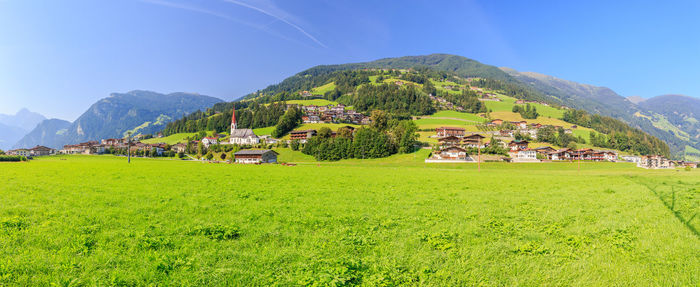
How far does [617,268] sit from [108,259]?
11.4 metres

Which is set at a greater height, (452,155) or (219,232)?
(452,155)

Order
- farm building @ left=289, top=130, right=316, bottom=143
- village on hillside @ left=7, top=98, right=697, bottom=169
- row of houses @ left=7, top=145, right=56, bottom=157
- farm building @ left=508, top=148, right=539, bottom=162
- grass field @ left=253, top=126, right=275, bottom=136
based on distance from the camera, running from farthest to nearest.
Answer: grass field @ left=253, top=126, right=275, bottom=136 < farm building @ left=289, top=130, right=316, bottom=143 < row of houses @ left=7, top=145, right=56, bottom=157 < farm building @ left=508, top=148, right=539, bottom=162 < village on hillside @ left=7, top=98, right=697, bottom=169

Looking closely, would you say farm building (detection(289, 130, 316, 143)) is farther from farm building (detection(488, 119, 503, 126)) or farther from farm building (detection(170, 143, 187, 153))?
farm building (detection(488, 119, 503, 126))

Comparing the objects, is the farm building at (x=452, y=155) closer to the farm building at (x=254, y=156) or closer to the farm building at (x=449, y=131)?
the farm building at (x=449, y=131)

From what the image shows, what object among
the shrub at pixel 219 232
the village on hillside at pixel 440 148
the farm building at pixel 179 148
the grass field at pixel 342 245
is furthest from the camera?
the farm building at pixel 179 148

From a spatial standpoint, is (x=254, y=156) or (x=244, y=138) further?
(x=244, y=138)

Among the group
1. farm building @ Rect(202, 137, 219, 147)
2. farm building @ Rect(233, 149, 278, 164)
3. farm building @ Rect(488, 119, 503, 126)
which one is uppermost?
farm building @ Rect(488, 119, 503, 126)

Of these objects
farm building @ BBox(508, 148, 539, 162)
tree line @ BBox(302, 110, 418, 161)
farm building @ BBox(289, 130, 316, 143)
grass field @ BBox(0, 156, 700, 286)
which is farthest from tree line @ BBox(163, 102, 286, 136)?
grass field @ BBox(0, 156, 700, 286)

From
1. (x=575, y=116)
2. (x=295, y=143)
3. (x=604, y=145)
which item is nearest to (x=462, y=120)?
(x=604, y=145)

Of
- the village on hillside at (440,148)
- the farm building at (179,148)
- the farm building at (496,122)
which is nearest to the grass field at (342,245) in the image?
the village on hillside at (440,148)

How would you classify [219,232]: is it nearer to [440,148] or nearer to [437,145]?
[440,148]

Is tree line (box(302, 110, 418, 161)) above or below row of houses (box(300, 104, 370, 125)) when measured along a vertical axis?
below

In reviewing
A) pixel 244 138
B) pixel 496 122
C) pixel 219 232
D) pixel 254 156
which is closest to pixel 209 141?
pixel 244 138

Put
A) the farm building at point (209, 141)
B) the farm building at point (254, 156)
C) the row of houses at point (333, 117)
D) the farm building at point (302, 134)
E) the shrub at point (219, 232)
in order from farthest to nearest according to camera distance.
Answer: the row of houses at point (333, 117) → the farm building at point (209, 141) → the farm building at point (302, 134) → the farm building at point (254, 156) → the shrub at point (219, 232)
